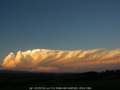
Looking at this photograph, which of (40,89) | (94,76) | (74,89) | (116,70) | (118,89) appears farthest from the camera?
(116,70)

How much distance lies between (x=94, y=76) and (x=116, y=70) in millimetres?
21056

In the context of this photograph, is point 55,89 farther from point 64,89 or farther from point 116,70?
point 116,70

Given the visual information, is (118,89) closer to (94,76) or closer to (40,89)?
(40,89)

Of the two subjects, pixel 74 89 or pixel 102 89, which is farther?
pixel 74 89

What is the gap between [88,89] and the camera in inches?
2891

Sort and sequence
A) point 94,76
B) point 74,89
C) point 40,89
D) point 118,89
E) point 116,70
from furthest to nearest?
point 116,70
point 94,76
point 40,89
point 74,89
point 118,89

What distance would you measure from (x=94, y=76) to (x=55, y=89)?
49.6 metres

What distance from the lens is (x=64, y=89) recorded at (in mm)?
76125

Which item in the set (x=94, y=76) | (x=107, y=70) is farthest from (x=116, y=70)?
(x=94, y=76)

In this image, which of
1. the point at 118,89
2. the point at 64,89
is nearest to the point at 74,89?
the point at 64,89

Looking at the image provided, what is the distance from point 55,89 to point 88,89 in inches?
514

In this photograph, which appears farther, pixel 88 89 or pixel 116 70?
pixel 116 70

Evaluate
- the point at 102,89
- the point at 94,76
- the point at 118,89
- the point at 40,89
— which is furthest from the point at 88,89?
the point at 94,76

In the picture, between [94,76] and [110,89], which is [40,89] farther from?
[94,76]
